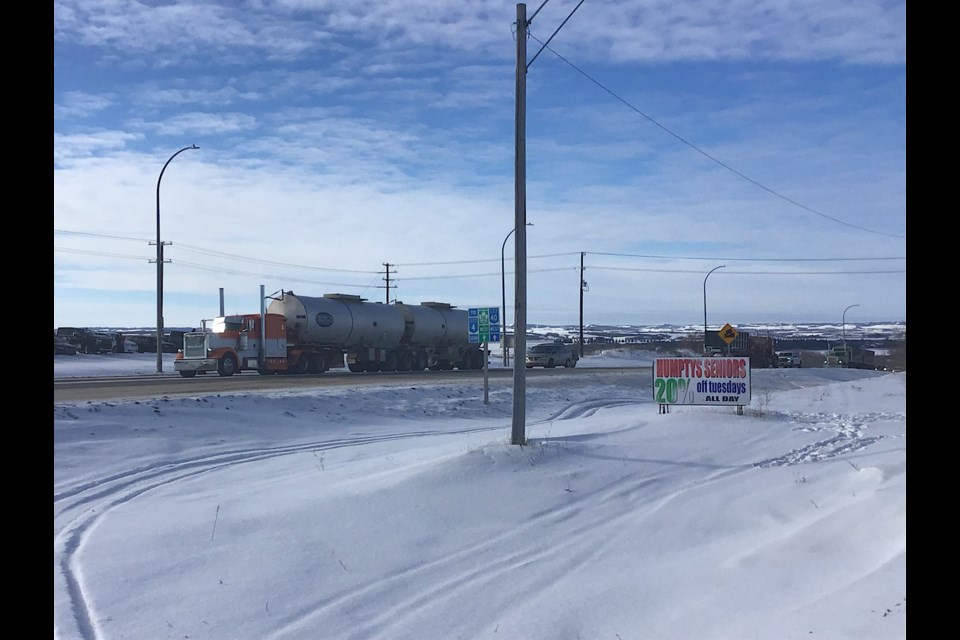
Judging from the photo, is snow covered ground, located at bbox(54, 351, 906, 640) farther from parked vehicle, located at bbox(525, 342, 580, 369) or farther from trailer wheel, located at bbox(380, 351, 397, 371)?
parked vehicle, located at bbox(525, 342, 580, 369)

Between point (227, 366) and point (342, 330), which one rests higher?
point (342, 330)

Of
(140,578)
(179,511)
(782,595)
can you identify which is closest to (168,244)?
(179,511)

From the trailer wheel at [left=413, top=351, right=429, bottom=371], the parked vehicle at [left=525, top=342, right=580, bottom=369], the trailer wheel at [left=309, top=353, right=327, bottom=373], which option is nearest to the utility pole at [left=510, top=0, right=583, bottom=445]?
the trailer wheel at [left=309, top=353, right=327, bottom=373]

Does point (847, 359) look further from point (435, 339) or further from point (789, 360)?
point (435, 339)

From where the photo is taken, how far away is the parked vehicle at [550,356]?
164 ft

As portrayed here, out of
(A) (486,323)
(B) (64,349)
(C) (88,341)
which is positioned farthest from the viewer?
(C) (88,341)

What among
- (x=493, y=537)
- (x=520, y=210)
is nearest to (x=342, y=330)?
(x=520, y=210)

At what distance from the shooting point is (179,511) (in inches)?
382

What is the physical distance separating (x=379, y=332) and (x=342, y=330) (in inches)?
99.5

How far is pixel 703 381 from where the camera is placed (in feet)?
58.9

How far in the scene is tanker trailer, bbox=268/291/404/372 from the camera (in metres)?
36.7

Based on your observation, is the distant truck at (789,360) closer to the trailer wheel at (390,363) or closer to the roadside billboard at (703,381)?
the trailer wheel at (390,363)

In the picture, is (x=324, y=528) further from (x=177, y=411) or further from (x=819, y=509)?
(x=177, y=411)
